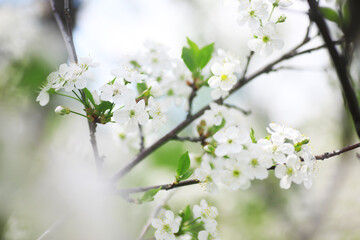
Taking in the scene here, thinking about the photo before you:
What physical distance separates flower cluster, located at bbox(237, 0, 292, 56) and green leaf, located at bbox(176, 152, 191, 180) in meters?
0.37

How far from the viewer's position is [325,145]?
4898 mm

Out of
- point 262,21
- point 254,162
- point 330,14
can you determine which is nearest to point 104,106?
point 254,162

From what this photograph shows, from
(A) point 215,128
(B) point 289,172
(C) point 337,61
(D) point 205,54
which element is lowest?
(B) point 289,172

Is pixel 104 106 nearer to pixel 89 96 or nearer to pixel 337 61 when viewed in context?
pixel 89 96

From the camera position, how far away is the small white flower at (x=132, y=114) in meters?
0.81

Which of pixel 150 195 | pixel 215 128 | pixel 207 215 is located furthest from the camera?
pixel 215 128

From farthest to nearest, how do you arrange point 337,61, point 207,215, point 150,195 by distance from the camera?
point 207,215 → point 150,195 → point 337,61

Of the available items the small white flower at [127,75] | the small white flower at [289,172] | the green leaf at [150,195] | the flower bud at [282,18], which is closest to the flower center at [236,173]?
the small white flower at [289,172]

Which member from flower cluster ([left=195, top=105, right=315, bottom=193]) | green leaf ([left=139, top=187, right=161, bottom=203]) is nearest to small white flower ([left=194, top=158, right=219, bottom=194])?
flower cluster ([left=195, top=105, right=315, bottom=193])

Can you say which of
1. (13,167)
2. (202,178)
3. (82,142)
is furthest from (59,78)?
(82,142)

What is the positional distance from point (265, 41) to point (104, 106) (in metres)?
0.49

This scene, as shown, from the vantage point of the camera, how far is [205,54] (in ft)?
3.60

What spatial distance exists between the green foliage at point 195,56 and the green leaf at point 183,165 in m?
0.37

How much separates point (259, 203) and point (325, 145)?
1.56m
